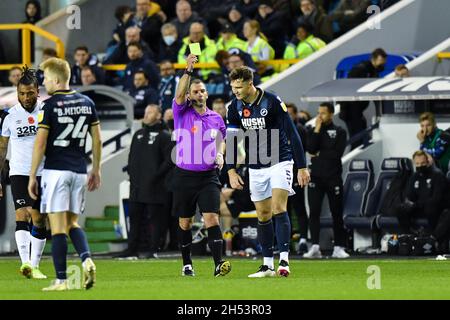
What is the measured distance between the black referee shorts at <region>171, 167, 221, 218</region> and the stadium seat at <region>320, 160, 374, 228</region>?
6413 mm

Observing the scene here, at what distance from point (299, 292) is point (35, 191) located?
8.63 ft

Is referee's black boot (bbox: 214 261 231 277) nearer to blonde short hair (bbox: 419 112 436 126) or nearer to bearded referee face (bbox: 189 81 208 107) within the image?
bearded referee face (bbox: 189 81 208 107)

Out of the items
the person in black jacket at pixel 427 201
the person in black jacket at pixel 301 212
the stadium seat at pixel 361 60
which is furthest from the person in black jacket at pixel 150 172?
the stadium seat at pixel 361 60

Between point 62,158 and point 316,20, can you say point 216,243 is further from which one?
point 316,20

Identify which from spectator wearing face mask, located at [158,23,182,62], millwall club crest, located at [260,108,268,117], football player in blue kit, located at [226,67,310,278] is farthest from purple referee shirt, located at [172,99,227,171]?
spectator wearing face mask, located at [158,23,182,62]

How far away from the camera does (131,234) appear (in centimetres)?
2191

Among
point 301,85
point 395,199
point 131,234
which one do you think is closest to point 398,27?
point 301,85

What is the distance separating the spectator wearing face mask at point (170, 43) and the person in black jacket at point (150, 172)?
5078 mm

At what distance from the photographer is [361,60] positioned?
25000 mm

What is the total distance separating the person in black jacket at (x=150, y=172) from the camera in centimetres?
2205

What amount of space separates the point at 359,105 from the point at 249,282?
944 centimetres

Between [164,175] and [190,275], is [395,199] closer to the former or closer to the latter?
[164,175]

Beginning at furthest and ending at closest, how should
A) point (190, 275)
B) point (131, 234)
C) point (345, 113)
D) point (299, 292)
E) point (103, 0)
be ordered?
point (103, 0)
point (345, 113)
point (131, 234)
point (190, 275)
point (299, 292)

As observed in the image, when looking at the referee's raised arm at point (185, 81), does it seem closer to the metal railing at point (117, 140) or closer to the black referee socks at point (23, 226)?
the black referee socks at point (23, 226)
